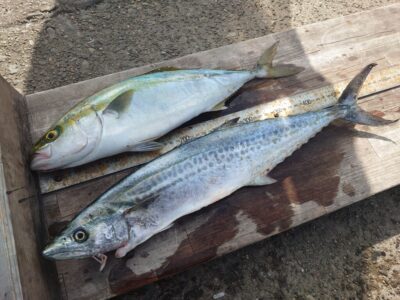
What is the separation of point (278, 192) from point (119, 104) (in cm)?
118

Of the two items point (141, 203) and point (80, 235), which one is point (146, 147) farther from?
point (80, 235)

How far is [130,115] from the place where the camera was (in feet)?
7.56

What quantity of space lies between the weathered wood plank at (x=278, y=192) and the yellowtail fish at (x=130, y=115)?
0.22 metres

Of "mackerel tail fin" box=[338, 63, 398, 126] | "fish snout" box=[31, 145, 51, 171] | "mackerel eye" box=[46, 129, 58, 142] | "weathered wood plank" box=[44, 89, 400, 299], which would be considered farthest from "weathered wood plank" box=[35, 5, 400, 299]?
"mackerel eye" box=[46, 129, 58, 142]

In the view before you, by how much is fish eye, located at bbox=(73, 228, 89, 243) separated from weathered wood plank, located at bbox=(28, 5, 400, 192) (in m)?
0.51

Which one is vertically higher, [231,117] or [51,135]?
[51,135]

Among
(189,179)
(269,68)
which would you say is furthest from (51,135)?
(269,68)

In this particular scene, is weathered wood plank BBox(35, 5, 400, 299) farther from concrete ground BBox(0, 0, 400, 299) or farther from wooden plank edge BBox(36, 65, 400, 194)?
concrete ground BBox(0, 0, 400, 299)

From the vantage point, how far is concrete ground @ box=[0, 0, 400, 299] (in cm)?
249

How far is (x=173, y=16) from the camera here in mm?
3814

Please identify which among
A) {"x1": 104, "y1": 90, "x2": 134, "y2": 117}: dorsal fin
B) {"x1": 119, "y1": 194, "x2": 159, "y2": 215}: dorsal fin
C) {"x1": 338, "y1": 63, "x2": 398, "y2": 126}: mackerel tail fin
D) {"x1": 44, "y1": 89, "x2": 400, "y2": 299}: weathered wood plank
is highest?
{"x1": 104, "y1": 90, "x2": 134, "y2": 117}: dorsal fin

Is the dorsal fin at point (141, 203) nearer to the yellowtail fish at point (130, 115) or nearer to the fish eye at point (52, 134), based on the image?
the yellowtail fish at point (130, 115)

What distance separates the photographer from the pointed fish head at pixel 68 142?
2.18 meters

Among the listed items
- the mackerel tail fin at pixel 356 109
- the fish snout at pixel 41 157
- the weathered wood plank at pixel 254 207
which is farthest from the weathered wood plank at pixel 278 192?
the fish snout at pixel 41 157
